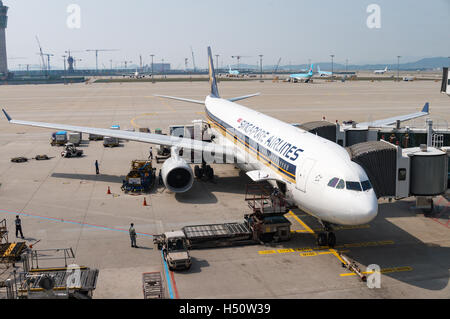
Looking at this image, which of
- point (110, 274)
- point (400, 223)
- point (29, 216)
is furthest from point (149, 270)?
point (400, 223)

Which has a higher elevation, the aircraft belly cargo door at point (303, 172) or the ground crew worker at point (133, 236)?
the aircraft belly cargo door at point (303, 172)

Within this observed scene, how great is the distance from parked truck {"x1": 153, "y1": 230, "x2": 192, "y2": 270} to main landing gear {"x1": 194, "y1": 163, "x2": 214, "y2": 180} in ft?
42.8

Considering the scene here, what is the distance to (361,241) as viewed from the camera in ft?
71.4

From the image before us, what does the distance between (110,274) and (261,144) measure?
1236 centimetres

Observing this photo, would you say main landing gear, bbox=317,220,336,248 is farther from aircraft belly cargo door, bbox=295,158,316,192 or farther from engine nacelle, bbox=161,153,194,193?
engine nacelle, bbox=161,153,194,193

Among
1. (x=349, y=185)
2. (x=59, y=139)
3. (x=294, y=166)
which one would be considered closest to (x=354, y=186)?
(x=349, y=185)

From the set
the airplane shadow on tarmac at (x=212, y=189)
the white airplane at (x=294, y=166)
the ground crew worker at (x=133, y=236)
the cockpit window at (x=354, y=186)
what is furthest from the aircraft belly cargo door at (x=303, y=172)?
the airplane shadow on tarmac at (x=212, y=189)

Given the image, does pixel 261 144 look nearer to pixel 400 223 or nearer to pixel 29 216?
pixel 400 223

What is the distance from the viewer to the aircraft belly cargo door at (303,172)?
784 inches

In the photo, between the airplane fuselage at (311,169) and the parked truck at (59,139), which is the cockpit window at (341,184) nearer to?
the airplane fuselage at (311,169)

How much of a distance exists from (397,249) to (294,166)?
6.39 m

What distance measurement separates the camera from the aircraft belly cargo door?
19.9 m
